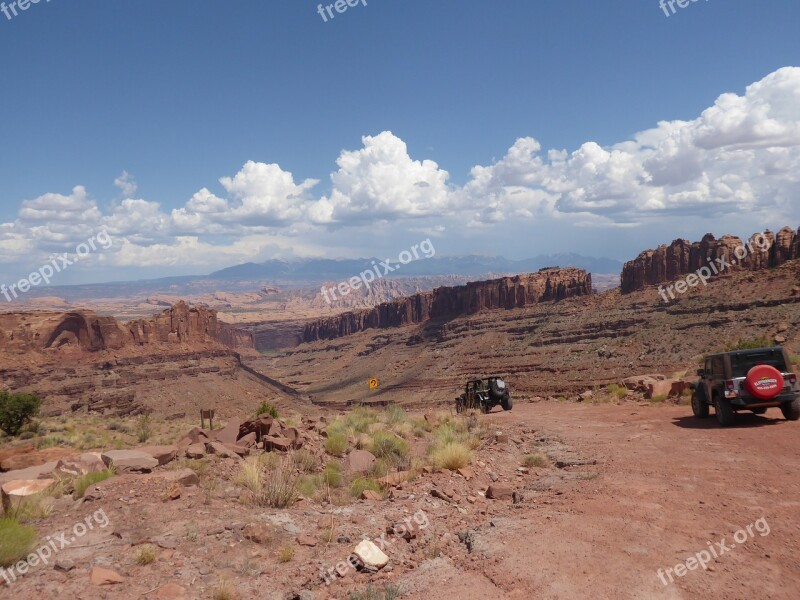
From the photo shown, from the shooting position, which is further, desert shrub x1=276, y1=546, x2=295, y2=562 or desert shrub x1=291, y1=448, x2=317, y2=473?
desert shrub x1=291, y1=448, x2=317, y2=473

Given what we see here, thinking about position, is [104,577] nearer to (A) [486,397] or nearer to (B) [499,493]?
(B) [499,493]

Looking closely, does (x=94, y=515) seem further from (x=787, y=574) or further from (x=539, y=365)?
(x=539, y=365)

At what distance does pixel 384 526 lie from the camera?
7.75 m

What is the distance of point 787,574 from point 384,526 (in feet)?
15.8

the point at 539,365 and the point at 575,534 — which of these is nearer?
the point at 575,534

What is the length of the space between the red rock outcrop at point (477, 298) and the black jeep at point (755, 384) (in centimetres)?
7563

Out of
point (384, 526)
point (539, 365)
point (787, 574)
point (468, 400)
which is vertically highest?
point (787, 574)

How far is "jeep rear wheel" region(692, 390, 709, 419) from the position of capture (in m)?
15.2

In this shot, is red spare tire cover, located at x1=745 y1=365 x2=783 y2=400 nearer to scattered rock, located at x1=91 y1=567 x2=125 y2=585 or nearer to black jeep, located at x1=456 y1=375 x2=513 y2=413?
black jeep, located at x1=456 y1=375 x2=513 y2=413

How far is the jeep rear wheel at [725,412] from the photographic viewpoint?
13242 mm

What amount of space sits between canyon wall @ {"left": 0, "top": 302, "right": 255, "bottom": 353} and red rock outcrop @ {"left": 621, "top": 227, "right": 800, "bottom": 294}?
6464 centimetres

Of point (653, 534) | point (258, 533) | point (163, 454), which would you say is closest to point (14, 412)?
point (163, 454)

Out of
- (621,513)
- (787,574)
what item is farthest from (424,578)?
(787,574)

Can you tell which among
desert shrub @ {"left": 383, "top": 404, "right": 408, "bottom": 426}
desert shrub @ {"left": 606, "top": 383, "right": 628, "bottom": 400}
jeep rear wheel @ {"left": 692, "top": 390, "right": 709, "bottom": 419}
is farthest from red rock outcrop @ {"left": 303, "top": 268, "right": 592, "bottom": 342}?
desert shrub @ {"left": 383, "top": 404, "right": 408, "bottom": 426}
